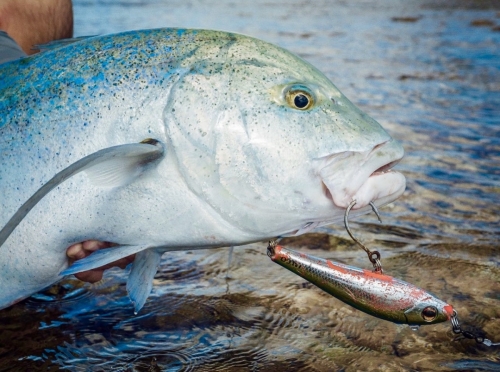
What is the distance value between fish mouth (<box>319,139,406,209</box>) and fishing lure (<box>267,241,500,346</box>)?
0.31 metres

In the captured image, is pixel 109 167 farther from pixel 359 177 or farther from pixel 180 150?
pixel 359 177

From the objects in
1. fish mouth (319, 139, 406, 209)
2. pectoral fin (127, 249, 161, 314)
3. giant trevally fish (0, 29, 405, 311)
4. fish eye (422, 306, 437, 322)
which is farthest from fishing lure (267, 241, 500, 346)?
pectoral fin (127, 249, 161, 314)

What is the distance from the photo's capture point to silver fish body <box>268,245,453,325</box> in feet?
7.70

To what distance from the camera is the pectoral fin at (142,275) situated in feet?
7.95

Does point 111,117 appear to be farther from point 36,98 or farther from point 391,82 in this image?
point 391,82

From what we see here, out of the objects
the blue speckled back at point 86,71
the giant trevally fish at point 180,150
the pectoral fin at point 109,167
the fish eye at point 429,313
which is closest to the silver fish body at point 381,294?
the fish eye at point 429,313

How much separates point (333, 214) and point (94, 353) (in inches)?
51.2

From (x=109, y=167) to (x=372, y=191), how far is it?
91cm

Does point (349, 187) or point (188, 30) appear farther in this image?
point (188, 30)

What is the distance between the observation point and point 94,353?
2.83 metres

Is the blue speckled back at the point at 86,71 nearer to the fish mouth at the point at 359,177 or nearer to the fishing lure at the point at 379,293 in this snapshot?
the fish mouth at the point at 359,177

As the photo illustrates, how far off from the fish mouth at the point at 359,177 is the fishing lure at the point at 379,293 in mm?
310

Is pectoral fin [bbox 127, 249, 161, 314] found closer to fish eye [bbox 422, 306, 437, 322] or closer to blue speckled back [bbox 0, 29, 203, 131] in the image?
blue speckled back [bbox 0, 29, 203, 131]

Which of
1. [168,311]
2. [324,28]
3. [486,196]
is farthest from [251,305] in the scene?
[324,28]
